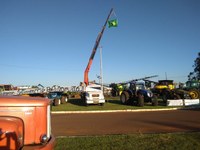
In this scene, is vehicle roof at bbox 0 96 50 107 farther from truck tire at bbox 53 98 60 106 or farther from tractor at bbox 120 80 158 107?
truck tire at bbox 53 98 60 106

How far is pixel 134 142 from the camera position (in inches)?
261

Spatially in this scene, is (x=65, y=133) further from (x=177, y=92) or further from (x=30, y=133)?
(x=177, y=92)

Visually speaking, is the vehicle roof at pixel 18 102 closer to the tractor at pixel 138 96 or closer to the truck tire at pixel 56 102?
the tractor at pixel 138 96

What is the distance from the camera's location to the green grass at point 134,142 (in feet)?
20.1

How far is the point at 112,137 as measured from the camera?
23.9ft

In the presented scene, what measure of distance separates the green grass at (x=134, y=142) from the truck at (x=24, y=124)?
2799mm

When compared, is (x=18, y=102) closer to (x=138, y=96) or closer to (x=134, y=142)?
(x=134, y=142)

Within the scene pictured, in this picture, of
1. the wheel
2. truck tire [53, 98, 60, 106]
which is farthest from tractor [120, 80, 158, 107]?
truck tire [53, 98, 60, 106]

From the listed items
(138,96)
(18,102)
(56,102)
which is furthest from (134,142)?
(56,102)

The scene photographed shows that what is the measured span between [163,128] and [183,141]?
98.6 inches

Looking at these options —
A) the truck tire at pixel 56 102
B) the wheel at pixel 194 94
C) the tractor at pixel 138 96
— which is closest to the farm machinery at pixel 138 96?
the tractor at pixel 138 96

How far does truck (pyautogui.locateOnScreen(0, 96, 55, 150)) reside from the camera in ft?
10.5

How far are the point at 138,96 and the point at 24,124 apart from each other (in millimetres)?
15766

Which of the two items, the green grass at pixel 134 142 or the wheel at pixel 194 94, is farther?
the wheel at pixel 194 94
